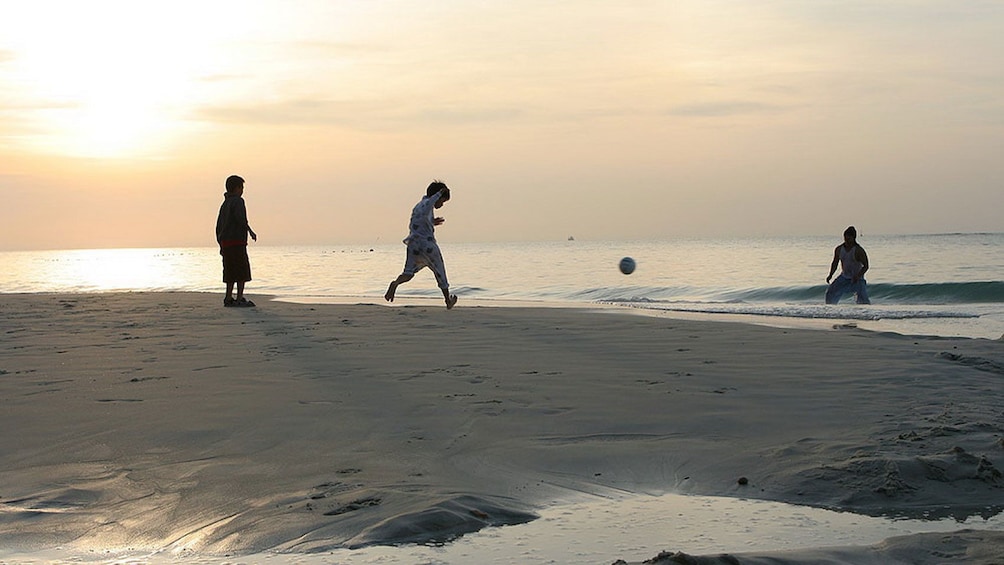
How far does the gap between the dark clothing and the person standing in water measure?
30.2 feet

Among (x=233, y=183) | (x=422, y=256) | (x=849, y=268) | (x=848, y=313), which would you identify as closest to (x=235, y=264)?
(x=233, y=183)

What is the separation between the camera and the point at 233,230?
44.1ft

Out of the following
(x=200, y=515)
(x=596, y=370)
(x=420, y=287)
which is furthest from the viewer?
(x=420, y=287)

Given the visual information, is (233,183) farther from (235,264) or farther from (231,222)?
(235,264)

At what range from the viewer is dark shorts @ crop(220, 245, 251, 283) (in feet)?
44.3

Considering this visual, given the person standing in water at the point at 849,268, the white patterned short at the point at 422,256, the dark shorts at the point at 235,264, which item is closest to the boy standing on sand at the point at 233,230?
the dark shorts at the point at 235,264

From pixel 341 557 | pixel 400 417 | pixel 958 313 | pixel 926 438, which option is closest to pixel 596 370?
pixel 400 417

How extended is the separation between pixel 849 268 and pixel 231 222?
10.0 m

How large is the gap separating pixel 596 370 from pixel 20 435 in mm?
3795

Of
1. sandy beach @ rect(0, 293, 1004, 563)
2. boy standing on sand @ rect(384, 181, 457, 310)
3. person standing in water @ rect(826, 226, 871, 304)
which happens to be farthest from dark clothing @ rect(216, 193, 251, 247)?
person standing in water @ rect(826, 226, 871, 304)

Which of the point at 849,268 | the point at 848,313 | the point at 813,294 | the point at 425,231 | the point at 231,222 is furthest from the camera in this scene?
the point at 813,294

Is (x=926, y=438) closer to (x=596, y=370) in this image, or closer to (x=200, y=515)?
(x=596, y=370)

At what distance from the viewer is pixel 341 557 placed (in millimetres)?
3143

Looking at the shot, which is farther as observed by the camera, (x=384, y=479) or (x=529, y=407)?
(x=529, y=407)
